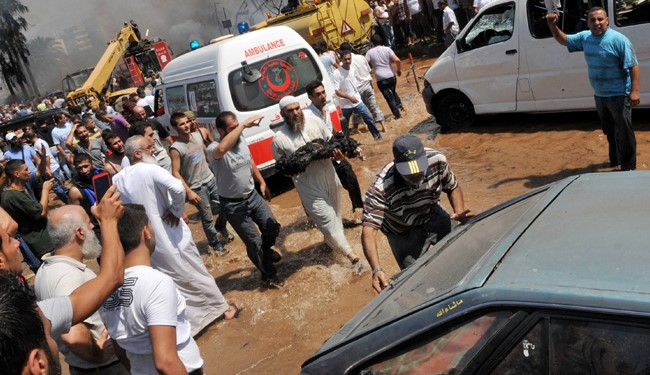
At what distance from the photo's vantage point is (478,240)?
272 cm

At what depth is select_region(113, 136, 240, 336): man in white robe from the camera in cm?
465

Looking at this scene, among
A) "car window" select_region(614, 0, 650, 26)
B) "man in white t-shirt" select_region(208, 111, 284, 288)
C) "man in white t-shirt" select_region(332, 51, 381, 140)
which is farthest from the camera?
"man in white t-shirt" select_region(332, 51, 381, 140)

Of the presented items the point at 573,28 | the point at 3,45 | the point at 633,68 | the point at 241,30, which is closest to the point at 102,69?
the point at 241,30

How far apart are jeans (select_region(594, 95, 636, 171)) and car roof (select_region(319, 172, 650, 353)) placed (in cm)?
328

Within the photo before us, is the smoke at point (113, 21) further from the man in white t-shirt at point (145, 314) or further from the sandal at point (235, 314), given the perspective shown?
the man in white t-shirt at point (145, 314)

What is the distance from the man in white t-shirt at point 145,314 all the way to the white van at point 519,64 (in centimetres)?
625

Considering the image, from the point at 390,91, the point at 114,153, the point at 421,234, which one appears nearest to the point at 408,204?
the point at 421,234

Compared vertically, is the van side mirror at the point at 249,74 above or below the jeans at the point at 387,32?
above

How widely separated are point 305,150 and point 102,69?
66.3 ft

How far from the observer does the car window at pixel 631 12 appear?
260 inches

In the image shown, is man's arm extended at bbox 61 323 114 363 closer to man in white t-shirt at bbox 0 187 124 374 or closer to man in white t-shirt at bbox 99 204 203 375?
man in white t-shirt at bbox 99 204 203 375

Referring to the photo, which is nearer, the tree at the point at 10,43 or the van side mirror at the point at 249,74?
the van side mirror at the point at 249,74

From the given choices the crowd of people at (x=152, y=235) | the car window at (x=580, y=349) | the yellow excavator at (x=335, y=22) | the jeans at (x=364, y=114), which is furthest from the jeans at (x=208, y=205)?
the yellow excavator at (x=335, y=22)

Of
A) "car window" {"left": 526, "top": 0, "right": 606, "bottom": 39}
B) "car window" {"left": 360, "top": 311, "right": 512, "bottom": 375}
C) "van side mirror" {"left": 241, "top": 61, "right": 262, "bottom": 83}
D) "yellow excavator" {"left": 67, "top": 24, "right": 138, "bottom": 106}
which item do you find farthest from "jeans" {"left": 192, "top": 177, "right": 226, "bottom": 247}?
"yellow excavator" {"left": 67, "top": 24, "right": 138, "bottom": 106}
